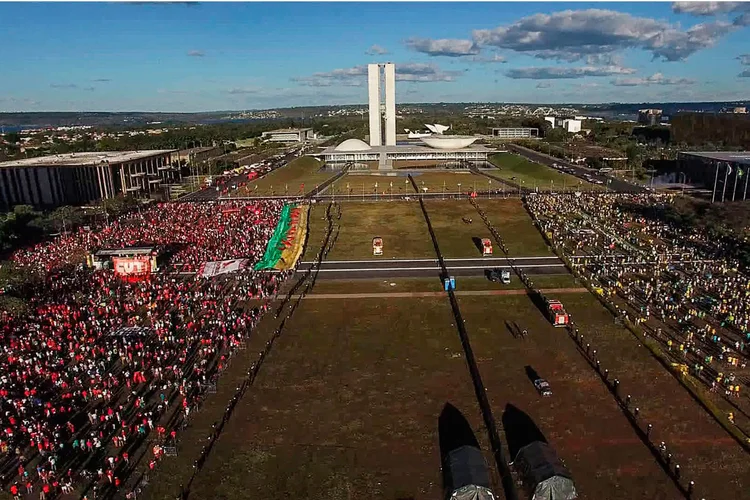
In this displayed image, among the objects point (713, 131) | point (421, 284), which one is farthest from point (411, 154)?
point (421, 284)

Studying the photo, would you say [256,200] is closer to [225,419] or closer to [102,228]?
[102,228]

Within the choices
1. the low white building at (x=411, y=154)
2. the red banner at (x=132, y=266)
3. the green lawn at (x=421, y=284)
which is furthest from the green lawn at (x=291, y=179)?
the green lawn at (x=421, y=284)

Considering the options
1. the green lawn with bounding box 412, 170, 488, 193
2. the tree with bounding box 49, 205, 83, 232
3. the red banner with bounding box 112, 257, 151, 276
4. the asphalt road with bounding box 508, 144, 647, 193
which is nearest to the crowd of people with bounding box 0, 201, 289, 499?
the red banner with bounding box 112, 257, 151, 276

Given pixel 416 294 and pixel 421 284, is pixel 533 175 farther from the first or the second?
pixel 416 294

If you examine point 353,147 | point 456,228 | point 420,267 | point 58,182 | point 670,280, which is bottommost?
point 420,267

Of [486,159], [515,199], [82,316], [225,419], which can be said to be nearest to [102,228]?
[82,316]

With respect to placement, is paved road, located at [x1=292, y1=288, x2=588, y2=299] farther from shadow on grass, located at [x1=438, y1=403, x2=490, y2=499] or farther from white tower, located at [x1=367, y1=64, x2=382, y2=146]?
white tower, located at [x1=367, y1=64, x2=382, y2=146]

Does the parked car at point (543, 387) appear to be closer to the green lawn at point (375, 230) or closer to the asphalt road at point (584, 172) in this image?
the green lawn at point (375, 230)
